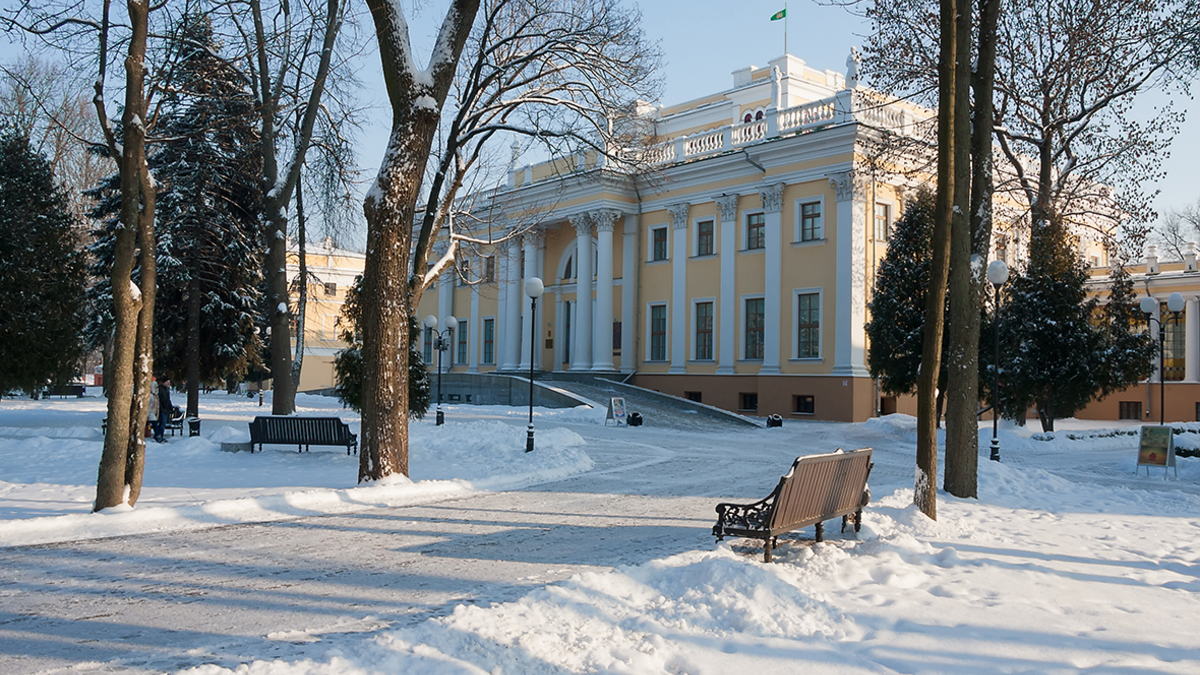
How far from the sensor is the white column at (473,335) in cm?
4844

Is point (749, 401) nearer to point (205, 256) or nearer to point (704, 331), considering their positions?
point (704, 331)

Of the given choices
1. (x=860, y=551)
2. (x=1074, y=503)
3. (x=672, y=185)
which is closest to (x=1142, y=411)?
(x=672, y=185)

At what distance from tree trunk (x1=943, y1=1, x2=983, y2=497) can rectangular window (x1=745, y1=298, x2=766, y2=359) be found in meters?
24.0

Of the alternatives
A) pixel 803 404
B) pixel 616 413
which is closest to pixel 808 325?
pixel 803 404

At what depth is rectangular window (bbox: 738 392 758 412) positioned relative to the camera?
117 feet

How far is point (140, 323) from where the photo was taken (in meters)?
10.0

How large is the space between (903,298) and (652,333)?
45.5 ft

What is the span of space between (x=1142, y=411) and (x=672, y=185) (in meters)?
23.8

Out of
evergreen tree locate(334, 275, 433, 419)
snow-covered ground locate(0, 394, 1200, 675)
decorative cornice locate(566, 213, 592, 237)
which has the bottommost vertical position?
snow-covered ground locate(0, 394, 1200, 675)

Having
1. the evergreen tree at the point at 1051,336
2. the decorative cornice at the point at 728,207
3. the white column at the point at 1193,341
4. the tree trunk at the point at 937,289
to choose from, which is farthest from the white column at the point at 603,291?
the tree trunk at the point at 937,289

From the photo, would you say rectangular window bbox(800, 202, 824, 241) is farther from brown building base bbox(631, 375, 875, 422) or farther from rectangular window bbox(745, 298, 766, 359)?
brown building base bbox(631, 375, 875, 422)

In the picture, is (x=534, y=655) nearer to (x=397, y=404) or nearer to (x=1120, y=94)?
(x=397, y=404)

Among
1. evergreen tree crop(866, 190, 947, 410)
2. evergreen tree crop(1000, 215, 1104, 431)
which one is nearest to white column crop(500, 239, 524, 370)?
evergreen tree crop(866, 190, 947, 410)

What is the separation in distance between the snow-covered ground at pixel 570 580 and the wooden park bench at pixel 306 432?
2.14 metres
